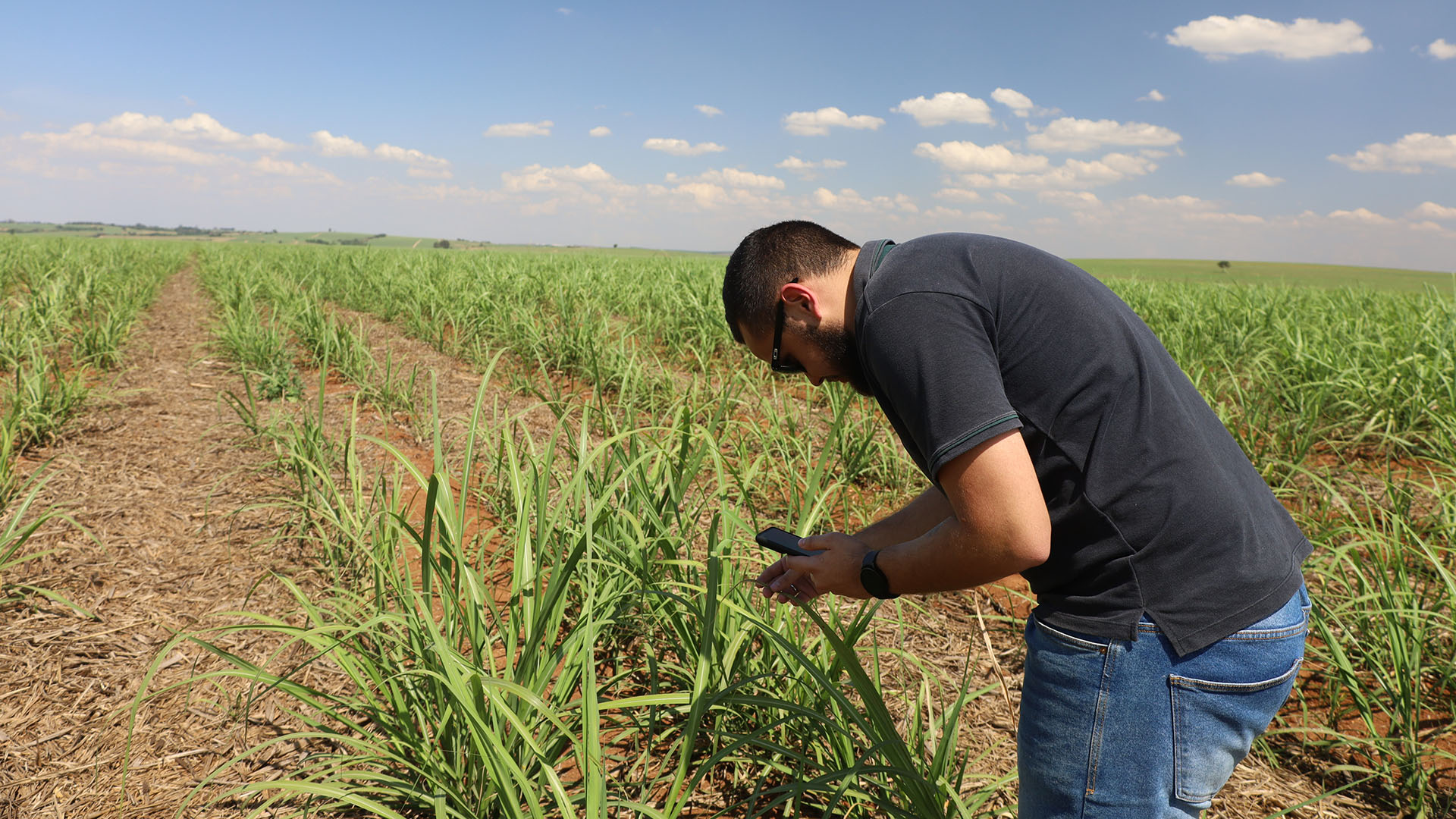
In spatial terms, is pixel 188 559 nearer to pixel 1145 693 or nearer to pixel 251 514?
pixel 251 514

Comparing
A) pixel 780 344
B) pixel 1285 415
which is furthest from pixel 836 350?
pixel 1285 415

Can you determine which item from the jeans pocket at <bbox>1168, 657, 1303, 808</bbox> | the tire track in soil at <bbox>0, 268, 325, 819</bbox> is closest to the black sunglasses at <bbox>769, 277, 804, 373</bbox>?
the jeans pocket at <bbox>1168, 657, 1303, 808</bbox>

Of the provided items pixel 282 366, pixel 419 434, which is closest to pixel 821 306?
pixel 419 434

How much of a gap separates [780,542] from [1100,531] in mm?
519

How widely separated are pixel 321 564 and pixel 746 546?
1.50 m

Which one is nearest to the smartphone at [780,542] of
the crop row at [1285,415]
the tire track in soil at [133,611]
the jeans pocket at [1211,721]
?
the crop row at [1285,415]

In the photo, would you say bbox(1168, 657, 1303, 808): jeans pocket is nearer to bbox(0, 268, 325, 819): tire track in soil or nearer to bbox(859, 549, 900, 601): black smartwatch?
bbox(859, 549, 900, 601): black smartwatch

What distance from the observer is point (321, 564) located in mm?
2412

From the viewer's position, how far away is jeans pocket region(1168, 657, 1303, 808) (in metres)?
1.00

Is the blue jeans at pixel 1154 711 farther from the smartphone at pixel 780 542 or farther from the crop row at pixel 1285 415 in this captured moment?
the crop row at pixel 1285 415

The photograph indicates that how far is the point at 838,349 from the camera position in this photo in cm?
116

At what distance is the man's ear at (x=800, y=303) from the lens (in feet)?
3.74

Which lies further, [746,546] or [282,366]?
[282,366]

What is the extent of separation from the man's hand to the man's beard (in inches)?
10.1
